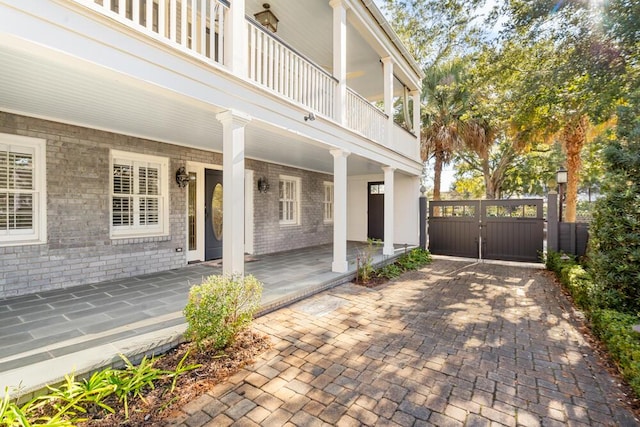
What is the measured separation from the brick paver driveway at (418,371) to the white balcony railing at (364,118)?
365 cm

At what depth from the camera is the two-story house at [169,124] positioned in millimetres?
2840

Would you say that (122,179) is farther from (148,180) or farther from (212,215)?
(212,215)

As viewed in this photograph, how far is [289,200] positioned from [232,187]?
5812 millimetres

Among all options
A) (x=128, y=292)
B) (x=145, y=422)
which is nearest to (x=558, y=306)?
(x=145, y=422)

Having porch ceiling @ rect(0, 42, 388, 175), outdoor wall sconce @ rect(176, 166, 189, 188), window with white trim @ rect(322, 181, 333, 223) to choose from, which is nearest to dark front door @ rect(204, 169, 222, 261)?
outdoor wall sconce @ rect(176, 166, 189, 188)

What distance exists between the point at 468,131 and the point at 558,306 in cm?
792

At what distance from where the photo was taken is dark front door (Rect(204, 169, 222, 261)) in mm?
7168

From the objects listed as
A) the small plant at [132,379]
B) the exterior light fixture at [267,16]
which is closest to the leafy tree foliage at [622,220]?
the small plant at [132,379]

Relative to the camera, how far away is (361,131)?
674 cm

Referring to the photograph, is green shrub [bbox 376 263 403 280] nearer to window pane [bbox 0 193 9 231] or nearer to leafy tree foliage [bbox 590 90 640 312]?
leafy tree foliage [bbox 590 90 640 312]

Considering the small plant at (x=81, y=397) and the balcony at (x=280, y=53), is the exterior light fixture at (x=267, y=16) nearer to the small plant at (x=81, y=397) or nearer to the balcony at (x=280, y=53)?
the balcony at (x=280, y=53)

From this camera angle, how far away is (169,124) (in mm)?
4906

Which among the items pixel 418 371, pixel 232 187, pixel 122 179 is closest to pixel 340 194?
pixel 232 187

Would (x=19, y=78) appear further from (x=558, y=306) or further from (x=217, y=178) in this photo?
(x=558, y=306)
